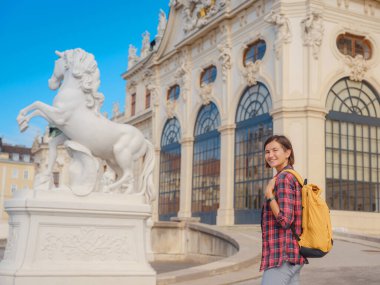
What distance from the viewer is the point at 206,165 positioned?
2933 centimetres

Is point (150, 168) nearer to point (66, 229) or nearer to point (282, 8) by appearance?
point (66, 229)

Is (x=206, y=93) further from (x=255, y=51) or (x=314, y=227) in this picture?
(x=314, y=227)

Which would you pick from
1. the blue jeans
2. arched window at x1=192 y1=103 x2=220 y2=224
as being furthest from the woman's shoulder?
arched window at x1=192 y1=103 x2=220 y2=224

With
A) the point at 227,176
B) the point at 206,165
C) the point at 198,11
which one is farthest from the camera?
the point at 198,11

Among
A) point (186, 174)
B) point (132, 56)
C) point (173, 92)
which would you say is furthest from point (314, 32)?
point (132, 56)

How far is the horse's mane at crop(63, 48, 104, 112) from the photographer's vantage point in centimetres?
794

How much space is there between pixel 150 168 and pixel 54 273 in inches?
112

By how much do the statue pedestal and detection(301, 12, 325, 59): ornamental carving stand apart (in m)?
17.1

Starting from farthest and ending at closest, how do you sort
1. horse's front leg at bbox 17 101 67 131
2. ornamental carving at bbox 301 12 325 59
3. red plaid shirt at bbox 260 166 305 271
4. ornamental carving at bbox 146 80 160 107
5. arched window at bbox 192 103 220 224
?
ornamental carving at bbox 146 80 160 107
arched window at bbox 192 103 220 224
ornamental carving at bbox 301 12 325 59
horse's front leg at bbox 17 101 67 131
red plaid shirt at bbox 260 166 305 271

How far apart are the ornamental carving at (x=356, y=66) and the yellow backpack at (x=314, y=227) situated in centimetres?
2159

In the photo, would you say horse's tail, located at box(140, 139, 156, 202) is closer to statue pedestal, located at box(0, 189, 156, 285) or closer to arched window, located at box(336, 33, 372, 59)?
statue pedestal, located at box(0, 189, 156, 285)

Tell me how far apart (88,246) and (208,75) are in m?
23.5

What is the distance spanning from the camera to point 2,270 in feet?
22.7

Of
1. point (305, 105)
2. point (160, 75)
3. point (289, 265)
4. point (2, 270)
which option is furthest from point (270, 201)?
point (160, 75)
